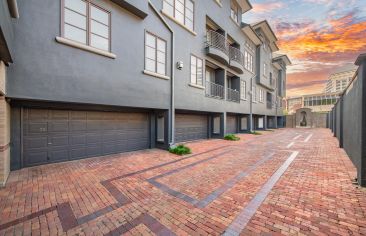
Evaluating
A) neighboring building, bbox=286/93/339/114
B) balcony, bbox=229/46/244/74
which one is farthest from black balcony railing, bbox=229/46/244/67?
neighboring building, bbox=286/93/339/114

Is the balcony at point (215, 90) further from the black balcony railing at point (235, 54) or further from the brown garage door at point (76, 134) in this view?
the brown garage door at point (76, 134)

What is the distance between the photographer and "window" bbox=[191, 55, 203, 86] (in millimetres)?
11164

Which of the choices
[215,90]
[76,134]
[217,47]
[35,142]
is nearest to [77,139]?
[76,134]

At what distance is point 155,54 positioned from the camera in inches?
335

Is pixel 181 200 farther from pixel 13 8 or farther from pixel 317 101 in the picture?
pixel 317 101

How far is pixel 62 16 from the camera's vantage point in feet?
18.0

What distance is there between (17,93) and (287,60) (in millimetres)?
40741

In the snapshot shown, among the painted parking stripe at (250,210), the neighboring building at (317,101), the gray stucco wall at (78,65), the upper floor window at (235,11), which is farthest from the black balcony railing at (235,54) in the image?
the neighboring building at (317,101)

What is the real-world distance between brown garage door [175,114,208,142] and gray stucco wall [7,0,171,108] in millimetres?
3441

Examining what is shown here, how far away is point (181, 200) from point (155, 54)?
7120 mm

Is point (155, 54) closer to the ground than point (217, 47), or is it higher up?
closer to the ground

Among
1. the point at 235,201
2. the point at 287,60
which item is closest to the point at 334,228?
the point at 235,201

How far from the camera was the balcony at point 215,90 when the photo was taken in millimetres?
13591

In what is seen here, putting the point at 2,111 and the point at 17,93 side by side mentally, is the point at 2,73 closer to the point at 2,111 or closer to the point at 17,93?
the point at 17,93
